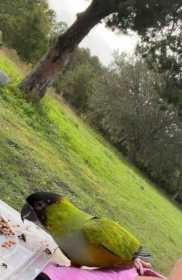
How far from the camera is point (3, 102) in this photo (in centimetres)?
1275

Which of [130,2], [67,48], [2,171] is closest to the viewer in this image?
[2,171]

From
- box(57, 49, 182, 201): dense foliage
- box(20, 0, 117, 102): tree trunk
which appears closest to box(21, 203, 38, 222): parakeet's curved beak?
box(20, 0, 117, 102): tree trunk

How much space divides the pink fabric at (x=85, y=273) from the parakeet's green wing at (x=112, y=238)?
0.10 m

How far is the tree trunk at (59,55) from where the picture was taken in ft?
47.4

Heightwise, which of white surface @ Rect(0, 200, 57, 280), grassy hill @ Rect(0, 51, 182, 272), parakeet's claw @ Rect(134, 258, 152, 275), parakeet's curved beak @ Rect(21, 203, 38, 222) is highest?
parakeet's claw @ Rect(134, 258, 152, 275)

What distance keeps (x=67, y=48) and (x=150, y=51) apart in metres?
2.21

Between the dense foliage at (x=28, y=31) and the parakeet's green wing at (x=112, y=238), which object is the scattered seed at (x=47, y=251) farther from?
the dense foliage at (x=28, y=31)

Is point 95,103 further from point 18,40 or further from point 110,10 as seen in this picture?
point 110,10

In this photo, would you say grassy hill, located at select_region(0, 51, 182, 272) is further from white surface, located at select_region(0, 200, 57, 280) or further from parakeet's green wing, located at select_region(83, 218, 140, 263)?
parakeet's green wing, located at select_region(83, 218, 140, 263)

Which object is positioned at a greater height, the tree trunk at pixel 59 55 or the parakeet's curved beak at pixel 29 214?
the tree trunk at pixel 59 55

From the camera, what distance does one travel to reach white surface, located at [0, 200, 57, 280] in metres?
2.96

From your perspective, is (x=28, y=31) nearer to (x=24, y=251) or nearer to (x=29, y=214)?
(x=29, y=214)

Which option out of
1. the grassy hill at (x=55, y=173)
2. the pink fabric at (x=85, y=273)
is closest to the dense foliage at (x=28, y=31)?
the grassy hill at (x=55, y=173)

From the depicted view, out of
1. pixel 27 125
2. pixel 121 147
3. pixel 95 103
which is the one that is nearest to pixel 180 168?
pixel 121 147
